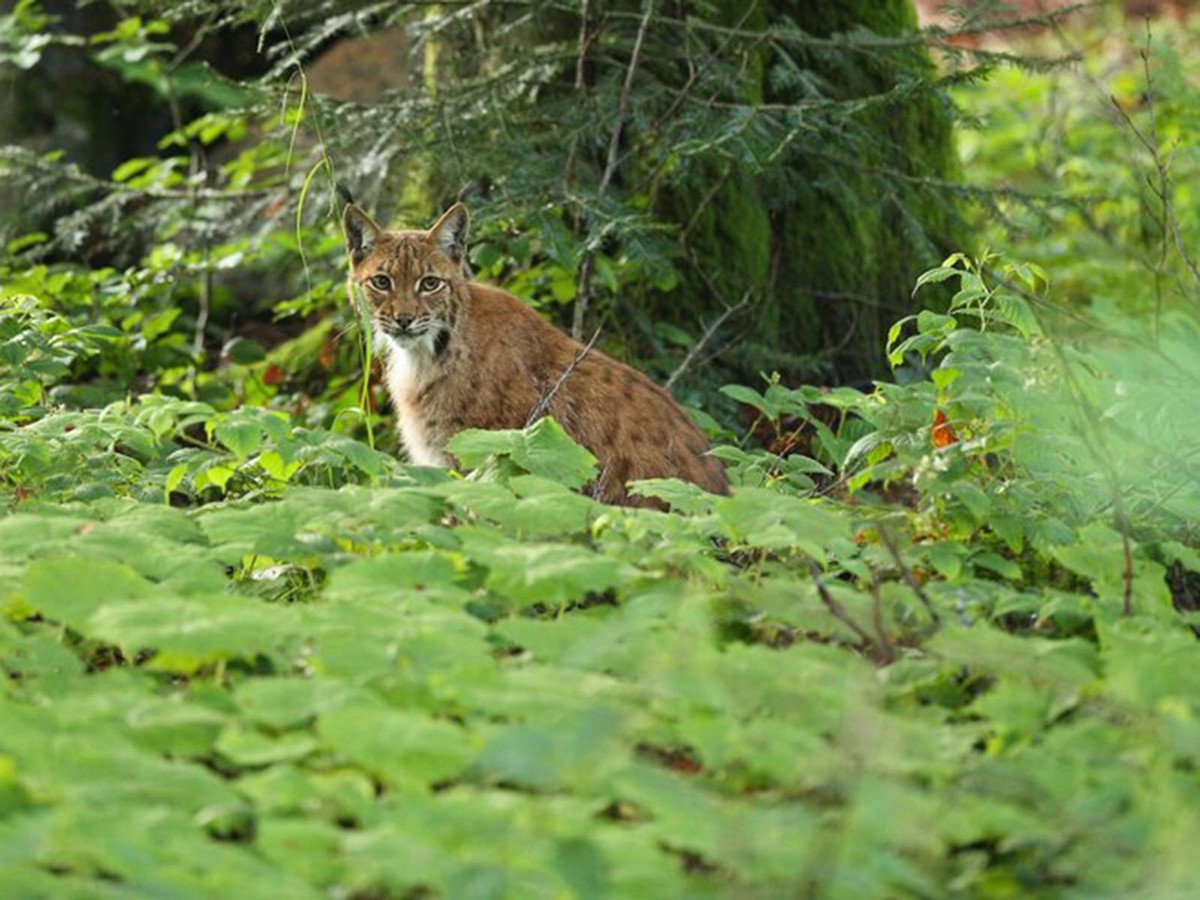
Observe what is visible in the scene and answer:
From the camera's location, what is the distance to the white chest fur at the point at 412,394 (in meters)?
5.46

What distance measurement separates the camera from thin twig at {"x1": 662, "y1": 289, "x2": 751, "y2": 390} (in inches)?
226

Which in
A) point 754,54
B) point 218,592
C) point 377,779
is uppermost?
point 754,54

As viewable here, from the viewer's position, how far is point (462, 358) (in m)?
5.43

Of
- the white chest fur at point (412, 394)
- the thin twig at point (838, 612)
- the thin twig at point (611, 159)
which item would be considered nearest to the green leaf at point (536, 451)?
the thin twig at point (838, 612)

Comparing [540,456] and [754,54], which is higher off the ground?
[754,54]

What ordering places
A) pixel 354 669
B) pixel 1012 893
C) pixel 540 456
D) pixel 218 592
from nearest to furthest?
pixel 1012 893, pixel 354 669, pixel 218 592, pixel 540 456

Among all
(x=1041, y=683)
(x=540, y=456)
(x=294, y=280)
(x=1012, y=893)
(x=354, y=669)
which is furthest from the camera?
(x=294, y=280)

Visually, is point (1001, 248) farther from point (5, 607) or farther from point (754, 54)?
point (5, 607)

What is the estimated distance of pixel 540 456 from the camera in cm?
382

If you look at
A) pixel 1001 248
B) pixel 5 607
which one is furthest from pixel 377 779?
pixel 1001 248

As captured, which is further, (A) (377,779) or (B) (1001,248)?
(B) (1001,248)

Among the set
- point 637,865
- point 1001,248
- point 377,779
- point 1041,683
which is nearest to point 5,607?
point 377,779

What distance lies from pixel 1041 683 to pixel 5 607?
1898 mm

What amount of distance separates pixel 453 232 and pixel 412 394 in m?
0.53
